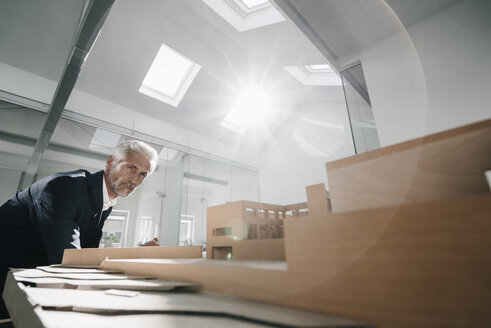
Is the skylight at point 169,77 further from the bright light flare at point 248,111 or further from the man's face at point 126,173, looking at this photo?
the man's face at point 126,173

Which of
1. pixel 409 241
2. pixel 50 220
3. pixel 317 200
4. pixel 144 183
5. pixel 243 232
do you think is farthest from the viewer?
pixel 144 183

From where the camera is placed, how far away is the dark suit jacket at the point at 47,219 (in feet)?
3.27

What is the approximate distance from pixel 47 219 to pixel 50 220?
0.6 inches

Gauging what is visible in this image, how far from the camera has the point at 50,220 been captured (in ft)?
3.28

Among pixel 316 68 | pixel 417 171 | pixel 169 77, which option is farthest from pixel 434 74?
pixel 169 77

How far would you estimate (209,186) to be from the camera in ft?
12.3

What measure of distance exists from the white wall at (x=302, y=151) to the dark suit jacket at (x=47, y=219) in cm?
307

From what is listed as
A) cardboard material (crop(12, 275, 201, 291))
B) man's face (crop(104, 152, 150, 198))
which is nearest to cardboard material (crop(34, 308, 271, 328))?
cardboard material (crop(12, 275, 201, 291))

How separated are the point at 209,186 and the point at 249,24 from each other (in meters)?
2.39

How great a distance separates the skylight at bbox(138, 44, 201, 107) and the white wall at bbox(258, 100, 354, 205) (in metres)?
2.11

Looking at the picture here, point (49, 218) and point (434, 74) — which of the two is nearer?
point (49, 218)

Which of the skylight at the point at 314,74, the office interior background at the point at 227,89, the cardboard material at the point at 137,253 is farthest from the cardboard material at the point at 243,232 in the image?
the skylight at the point at 314,74

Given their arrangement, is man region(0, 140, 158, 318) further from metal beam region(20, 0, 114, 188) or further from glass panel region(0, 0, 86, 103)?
glass panel region(0, 0, 86, 103)

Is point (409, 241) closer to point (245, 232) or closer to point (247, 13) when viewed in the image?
point (245, 232)
